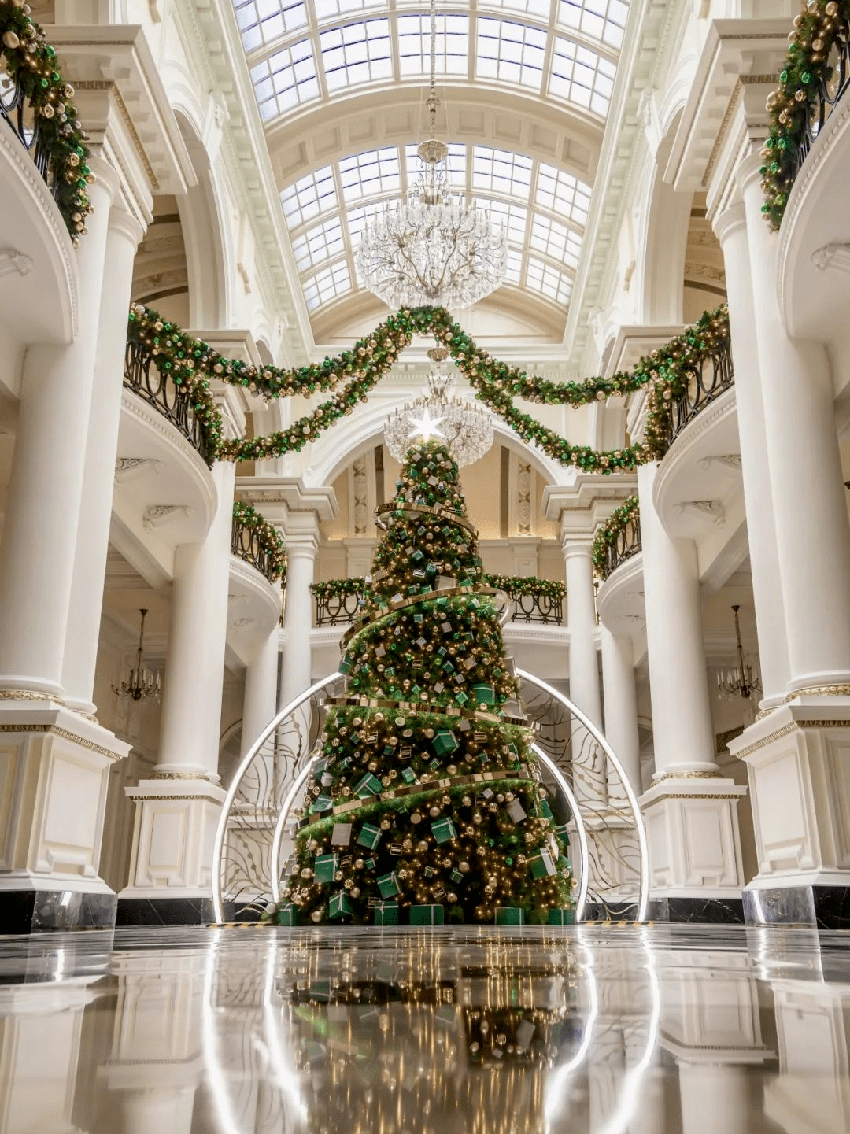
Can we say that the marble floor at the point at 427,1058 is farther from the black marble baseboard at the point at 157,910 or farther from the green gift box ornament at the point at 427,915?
the black marble baseboard at the point at 157,910

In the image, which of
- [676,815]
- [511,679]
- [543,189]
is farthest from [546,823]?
[543,189]

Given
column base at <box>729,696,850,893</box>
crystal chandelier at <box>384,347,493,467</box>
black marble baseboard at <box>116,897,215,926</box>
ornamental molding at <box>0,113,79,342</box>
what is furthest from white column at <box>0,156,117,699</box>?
crystal chandelier at <box>384,347,493,467</box>

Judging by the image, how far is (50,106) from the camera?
571cm

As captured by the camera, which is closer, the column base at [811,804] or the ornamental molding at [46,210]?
the ornamental molding at [46,210]

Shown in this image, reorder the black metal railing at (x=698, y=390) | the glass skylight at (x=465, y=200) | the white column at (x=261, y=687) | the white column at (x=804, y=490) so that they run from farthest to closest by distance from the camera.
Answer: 1. the glass skylight at (x=465, y=200)
2. the white column at (x=261, y=687)
3. the black metal railing at (x=698, y=390)
4. the white column at (x=804, y=490)

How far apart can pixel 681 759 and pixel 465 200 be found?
13.2 meters

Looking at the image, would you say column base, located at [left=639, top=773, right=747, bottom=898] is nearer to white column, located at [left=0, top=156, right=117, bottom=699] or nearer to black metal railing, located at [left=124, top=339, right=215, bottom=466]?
black metal railing, located at [left=124, top=339, right=215, bottom=466]

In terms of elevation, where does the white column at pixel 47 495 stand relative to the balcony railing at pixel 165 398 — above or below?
below

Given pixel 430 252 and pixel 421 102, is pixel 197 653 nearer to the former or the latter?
pixel 430 252

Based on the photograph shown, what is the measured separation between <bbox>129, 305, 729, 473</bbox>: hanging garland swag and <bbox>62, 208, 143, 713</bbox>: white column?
83 centimetres

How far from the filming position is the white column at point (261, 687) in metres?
14.3

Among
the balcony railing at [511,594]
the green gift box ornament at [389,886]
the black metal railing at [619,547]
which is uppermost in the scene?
the balcony railing at [511,594]

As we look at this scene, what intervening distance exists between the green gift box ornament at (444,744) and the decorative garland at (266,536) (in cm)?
811

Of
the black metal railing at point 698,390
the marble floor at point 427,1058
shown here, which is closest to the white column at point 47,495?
the marble floor at point 427,1058
